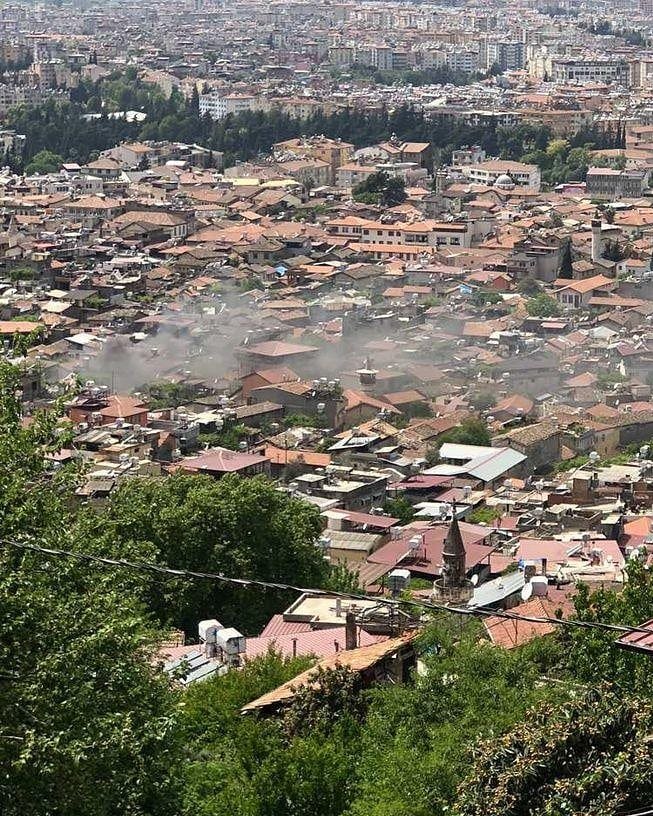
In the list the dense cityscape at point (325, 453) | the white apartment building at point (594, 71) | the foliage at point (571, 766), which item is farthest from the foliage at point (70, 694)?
the white apartment building at point (594, 71)

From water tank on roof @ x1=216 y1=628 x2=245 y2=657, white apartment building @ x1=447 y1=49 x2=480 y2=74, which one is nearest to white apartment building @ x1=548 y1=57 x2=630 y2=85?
white apartment building @ x1=447 y1=49 x2=480 y2=74

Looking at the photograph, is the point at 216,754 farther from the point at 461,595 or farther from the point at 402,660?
the point at 461,595

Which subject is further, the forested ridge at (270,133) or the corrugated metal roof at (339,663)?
the forested ridge at (270,133)

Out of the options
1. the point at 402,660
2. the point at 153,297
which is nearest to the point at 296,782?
the point at 402,660

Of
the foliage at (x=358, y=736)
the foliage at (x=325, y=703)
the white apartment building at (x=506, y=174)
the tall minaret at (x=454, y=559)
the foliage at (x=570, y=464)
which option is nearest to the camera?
the foliage at (x=358, y=736)

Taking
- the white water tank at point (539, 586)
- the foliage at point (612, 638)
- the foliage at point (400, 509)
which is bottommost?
the foliage at point (400, 509)

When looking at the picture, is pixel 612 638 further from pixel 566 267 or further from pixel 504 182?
pixel 504 182

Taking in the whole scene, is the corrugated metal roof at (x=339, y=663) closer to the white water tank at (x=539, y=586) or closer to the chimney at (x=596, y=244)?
the white water tank at (x=539, y=586)
